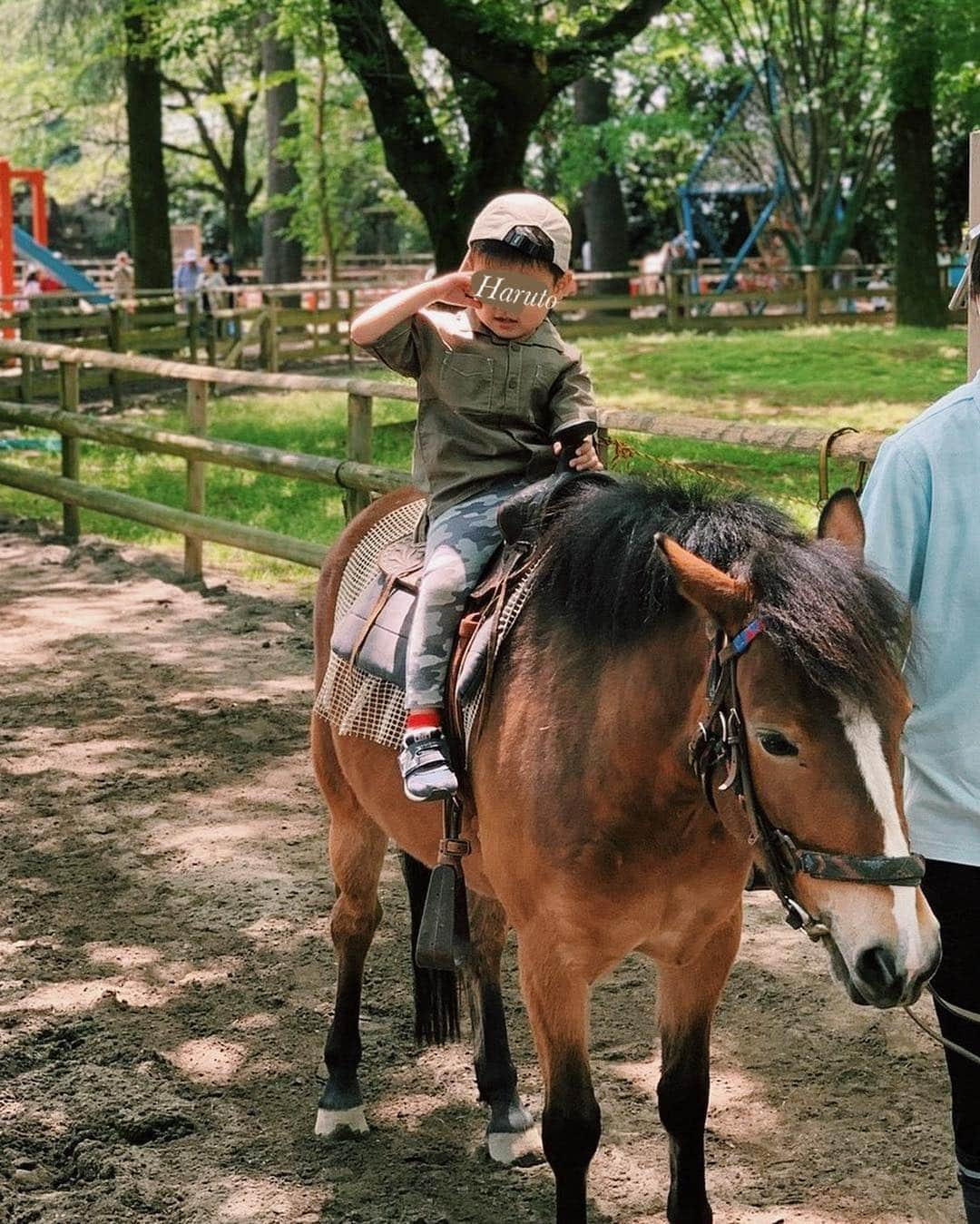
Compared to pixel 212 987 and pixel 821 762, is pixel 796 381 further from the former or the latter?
pixel 821 762

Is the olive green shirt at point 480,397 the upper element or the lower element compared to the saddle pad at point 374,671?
upper

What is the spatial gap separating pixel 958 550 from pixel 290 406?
47.4 feet

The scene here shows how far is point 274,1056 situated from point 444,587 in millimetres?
1499

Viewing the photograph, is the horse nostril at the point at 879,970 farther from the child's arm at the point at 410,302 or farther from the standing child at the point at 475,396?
the child's arm at the point at 410,302

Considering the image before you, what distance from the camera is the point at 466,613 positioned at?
10.9ft

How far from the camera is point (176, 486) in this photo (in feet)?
40.4

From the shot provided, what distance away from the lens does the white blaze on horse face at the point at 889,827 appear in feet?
7.19

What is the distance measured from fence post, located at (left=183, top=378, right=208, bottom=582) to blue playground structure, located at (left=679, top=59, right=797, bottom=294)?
58.3ft

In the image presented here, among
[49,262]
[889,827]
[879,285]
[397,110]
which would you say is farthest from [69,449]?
[879,285]

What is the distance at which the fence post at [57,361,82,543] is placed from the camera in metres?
10.8

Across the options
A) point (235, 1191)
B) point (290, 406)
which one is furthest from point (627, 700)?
point (290, 406)

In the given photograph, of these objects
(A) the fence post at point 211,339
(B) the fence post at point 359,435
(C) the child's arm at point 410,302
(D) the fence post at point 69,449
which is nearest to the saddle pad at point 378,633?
(C) the child's arm at point 410,302

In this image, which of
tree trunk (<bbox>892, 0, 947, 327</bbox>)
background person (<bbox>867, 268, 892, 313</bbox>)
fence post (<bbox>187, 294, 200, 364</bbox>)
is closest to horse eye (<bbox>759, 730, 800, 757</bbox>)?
fence post (<bbox>187, 294, 200, 364</bbox>)

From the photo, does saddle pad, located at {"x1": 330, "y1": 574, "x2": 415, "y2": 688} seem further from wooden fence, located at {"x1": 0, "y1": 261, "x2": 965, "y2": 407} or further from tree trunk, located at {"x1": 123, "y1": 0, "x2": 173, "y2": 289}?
tree trunk, located at {"x1": 123, "y1": 0, "x2": 173, "y2": 289}
